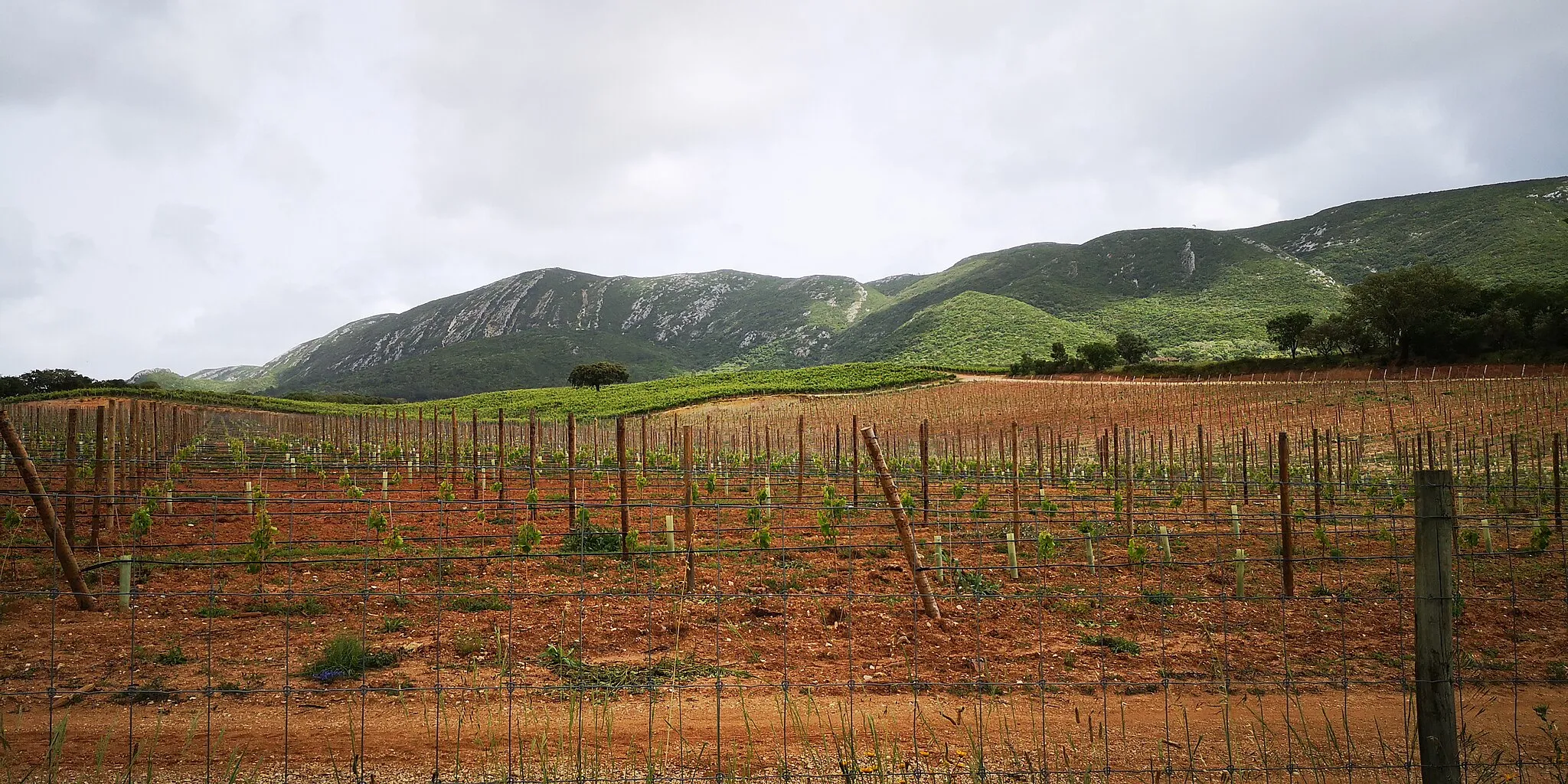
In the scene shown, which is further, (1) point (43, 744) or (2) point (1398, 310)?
(2) point (1398, 310)

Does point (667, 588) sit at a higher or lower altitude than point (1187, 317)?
lower

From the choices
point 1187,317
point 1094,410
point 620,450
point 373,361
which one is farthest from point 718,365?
point 620,450

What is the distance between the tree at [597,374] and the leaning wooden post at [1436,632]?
8009 centimetres

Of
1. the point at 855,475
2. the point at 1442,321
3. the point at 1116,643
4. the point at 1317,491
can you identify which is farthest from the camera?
the point at 1442,321

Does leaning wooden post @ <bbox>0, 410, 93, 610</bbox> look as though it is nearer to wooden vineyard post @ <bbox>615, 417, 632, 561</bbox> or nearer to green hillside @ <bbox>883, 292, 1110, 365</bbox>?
wooden vineyard post @ <bbox>615, 417, 632, 561</bbox>

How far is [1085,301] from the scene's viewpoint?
4301 inches

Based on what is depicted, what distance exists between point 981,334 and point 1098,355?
3308 centimetres

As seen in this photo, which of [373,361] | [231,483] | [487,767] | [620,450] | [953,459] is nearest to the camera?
[487,767]

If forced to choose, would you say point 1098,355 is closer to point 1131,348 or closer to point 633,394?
point 1131,348

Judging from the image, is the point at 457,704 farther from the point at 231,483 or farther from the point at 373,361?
the point at 373,361

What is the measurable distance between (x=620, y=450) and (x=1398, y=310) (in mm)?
49119

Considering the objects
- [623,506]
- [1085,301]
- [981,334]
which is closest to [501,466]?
[623,506]

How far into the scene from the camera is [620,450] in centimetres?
950

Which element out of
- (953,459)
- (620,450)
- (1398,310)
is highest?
(1398,310)
